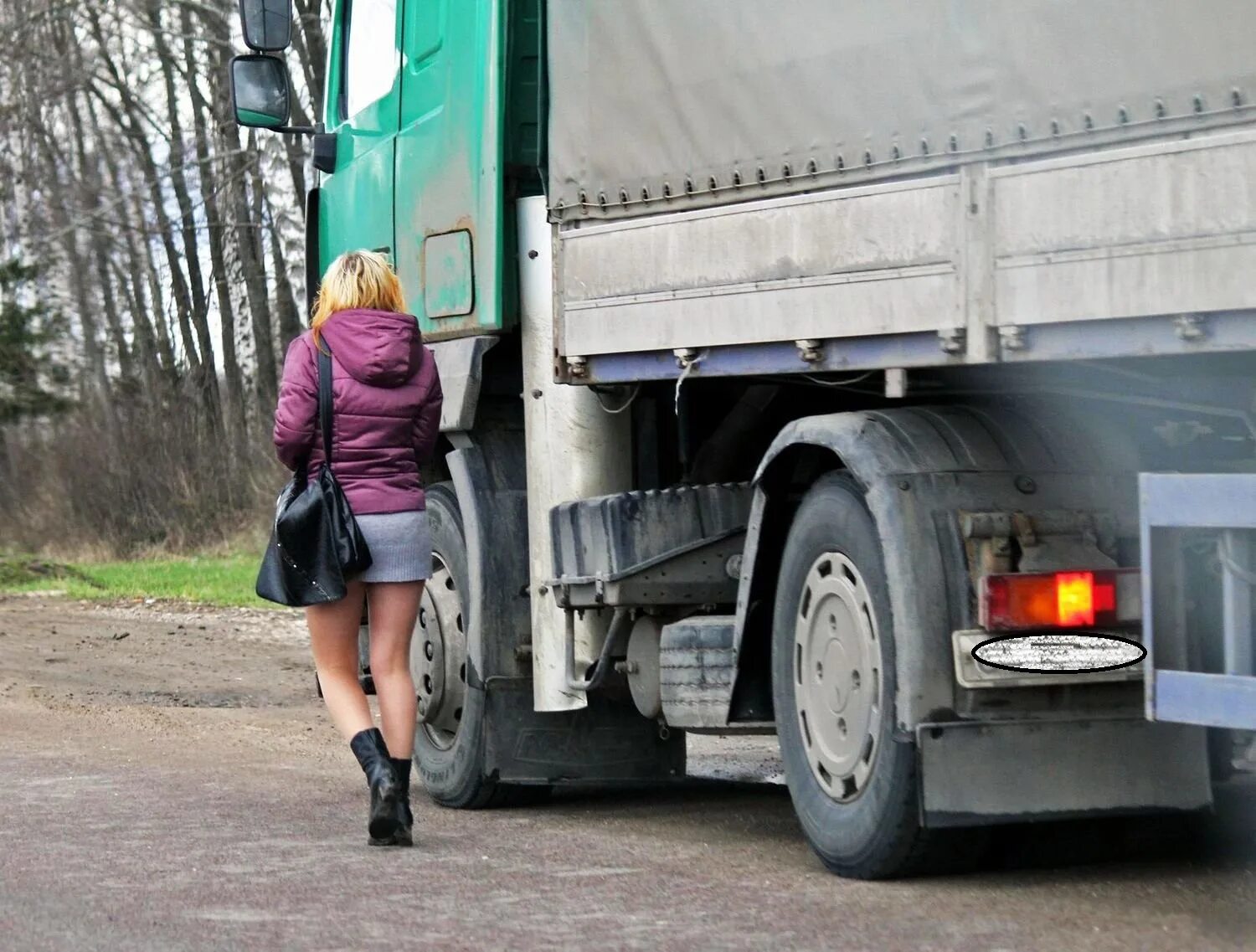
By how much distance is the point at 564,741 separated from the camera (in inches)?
308

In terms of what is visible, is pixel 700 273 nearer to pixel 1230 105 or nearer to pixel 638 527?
pixel 638 527

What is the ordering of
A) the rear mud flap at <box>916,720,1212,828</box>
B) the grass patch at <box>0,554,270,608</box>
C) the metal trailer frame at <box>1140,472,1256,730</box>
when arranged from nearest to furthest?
the metal trailer frame at <box>1140,472,1256,730</box> < the rear mud flap at <box>916,720,1212,828</box> < the grass patch at <box>0,554,270,608</box>

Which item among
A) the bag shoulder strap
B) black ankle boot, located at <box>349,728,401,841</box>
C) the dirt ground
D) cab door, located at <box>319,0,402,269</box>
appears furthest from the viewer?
cab door, located at <box>319,0,402,269</box>

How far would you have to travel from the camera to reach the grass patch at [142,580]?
20.4m

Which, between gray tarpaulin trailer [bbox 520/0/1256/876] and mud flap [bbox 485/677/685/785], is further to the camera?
mud flap [bbox 485/677/685/785]

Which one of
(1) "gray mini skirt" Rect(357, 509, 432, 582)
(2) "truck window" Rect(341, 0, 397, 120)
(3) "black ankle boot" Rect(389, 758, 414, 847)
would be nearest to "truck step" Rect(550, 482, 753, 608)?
(1) "gray mini skirt" Rect(357, 509, 432, 582)

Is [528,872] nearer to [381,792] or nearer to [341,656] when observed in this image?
[381,792]

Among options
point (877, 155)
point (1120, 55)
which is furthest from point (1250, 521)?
point (877, 155)

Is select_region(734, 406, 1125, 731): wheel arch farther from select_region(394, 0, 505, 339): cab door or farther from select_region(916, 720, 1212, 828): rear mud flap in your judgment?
select_region(394, 0, 505, 339): cab door

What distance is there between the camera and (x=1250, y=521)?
4664 mm

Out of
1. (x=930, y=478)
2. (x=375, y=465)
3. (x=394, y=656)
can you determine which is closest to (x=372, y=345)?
(x=375, y=465)

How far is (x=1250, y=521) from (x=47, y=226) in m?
29.7

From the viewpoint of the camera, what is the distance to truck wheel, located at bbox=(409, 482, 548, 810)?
7914mm

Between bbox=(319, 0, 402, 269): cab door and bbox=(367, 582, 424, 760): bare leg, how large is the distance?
5.83 feet
